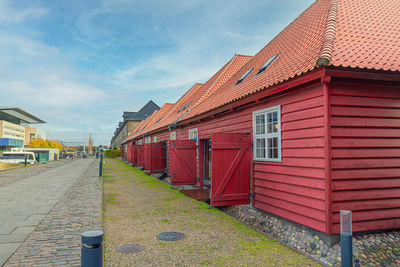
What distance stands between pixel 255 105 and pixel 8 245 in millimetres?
6404

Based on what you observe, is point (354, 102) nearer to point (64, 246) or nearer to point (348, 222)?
point (348, 222)

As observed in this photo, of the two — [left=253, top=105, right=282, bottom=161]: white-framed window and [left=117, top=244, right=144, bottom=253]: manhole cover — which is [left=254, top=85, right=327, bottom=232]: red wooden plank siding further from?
[left=117, top=244, right=144, bottom=253]: manhole cover

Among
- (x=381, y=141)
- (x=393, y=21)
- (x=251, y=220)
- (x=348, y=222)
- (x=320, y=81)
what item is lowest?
(x=251, y=220)

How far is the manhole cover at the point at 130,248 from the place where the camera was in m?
5.15

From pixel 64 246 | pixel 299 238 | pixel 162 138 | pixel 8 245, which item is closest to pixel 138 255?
pixel 64 246

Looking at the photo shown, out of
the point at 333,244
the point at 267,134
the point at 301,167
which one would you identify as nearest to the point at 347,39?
the point at 267,134

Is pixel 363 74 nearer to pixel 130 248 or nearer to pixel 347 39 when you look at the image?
pixel 347 39

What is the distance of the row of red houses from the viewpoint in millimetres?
5220

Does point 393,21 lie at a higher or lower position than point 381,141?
higher

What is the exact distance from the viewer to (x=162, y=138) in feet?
66.3

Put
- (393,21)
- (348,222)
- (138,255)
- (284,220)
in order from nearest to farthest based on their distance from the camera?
(348,222) → (138,255) → (284,220) → (393,21)

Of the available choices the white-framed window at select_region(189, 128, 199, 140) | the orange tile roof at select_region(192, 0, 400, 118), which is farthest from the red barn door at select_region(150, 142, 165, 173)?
the orange tile roof at select_region(192, 0, 400, 118)

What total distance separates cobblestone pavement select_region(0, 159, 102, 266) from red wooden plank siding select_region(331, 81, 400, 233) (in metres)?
4.98

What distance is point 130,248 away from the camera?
5305 mm
